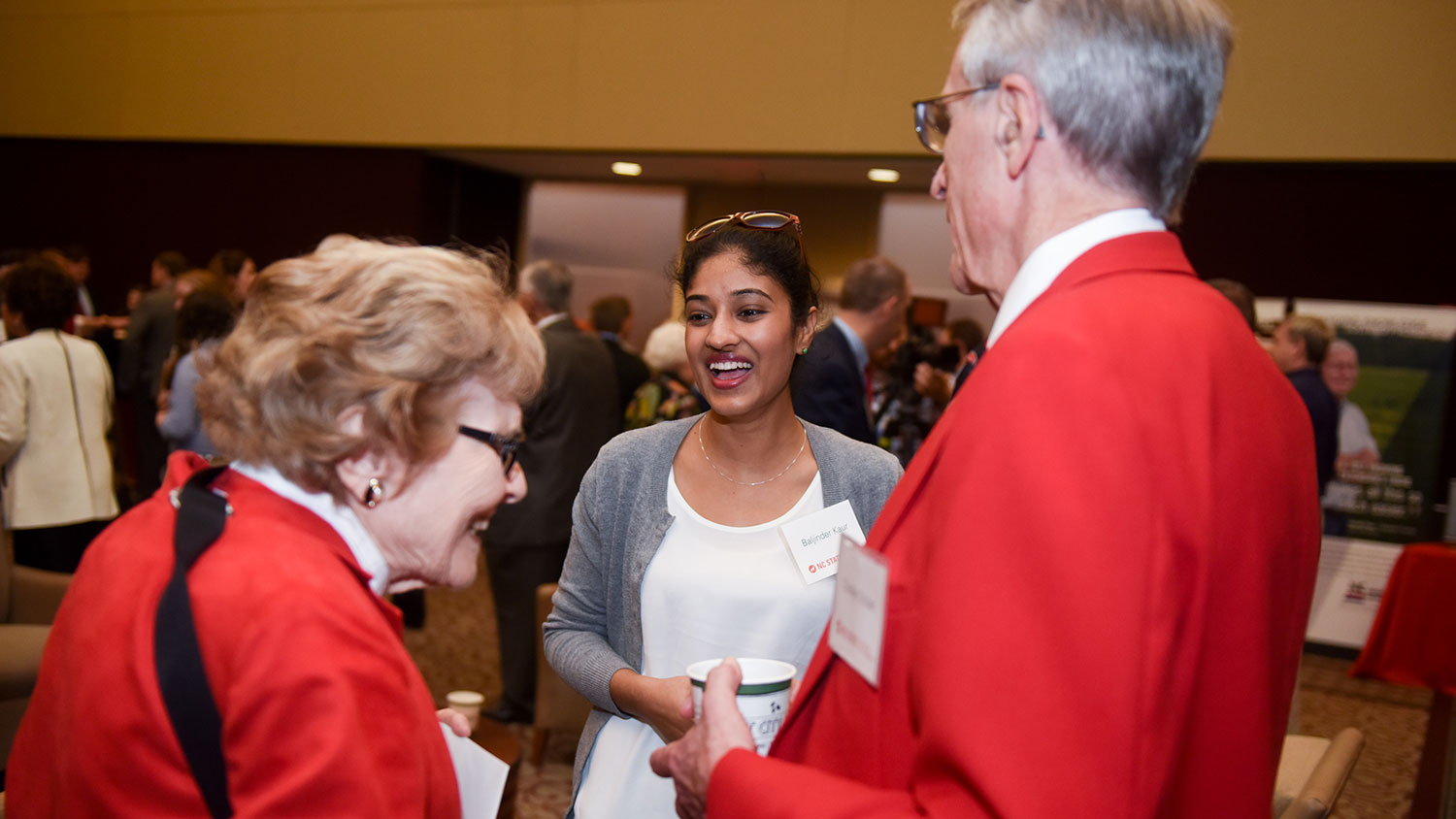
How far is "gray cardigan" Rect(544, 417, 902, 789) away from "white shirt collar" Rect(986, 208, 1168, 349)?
2.90ft

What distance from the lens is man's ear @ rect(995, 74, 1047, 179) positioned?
881mm

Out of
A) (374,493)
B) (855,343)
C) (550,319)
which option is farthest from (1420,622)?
(374,493)

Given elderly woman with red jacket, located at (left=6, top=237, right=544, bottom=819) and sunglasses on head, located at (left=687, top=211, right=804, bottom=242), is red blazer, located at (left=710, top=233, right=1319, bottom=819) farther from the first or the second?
sunglasses on head, located at (left=687, top=211, right=804, bottom=242)

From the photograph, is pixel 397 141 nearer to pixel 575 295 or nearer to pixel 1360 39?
pixel 575 295

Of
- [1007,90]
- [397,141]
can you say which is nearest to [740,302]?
[1007,90]

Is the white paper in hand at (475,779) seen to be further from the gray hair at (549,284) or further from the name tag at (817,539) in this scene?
the gray hair at (549,284)

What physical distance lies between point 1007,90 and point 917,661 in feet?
1.64

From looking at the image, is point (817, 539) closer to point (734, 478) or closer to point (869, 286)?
point (734, 478)

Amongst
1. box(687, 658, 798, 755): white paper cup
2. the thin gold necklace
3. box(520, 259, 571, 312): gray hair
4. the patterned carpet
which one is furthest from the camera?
box(520, 259, 571, 312): gray hair

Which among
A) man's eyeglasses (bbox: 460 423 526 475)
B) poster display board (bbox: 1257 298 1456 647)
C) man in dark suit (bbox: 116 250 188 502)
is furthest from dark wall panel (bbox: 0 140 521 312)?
→ man's eyeglasses (bbox: 460 423 526 475)

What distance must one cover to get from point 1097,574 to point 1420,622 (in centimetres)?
545

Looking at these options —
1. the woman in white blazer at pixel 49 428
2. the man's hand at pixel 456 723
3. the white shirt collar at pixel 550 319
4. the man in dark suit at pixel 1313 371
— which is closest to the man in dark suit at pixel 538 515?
the white shirt collar at pixel 550 319

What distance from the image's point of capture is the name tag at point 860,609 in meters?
0.85

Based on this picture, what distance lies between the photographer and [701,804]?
1.02m
